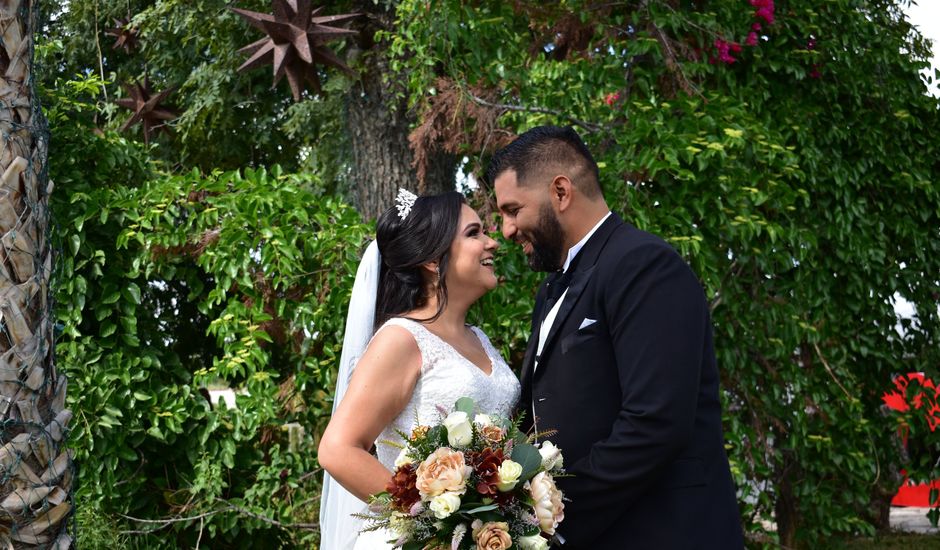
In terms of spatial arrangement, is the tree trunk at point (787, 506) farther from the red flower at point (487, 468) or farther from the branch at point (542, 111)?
the red flower at point (487, 468)

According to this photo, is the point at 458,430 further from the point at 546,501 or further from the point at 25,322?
the point at 25,322

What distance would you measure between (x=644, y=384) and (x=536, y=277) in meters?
2.13

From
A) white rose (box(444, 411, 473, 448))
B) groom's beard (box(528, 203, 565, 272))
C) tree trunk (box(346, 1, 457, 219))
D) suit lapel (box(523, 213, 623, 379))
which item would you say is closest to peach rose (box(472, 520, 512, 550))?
white rose (box(444, 411, 473, 448))

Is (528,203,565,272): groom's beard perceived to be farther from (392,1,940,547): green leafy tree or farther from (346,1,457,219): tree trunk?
(346,1,457,219): tree trunk

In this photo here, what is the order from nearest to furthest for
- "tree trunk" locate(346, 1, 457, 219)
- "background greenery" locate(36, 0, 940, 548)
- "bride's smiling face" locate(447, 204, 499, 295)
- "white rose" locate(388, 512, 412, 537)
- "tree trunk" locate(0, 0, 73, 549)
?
"white rose" locate(388, 512, 412, 537), "bride's smiling face" locate(447, 204, 499, 295), "tree trunk" locate(0, 0, 73, 549), "background greenery" locate(36, 0, 940, 548), "tree trunk" locate(346, 1, 457, 219)

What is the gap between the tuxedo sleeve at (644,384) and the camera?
2502 millimetres

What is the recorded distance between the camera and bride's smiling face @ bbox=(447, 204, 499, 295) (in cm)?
345

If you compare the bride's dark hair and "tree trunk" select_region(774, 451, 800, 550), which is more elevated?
the bride's dark hair

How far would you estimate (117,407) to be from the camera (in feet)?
15.8

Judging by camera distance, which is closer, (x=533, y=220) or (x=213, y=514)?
(x=533, y=220)

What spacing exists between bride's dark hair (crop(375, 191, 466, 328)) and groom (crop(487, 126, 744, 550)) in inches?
22.4

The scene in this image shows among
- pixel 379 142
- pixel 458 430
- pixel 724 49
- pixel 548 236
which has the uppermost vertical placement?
pixel 724 49

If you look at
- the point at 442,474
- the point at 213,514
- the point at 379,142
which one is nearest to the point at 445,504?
the point at 442,474

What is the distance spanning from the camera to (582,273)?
2875 mm
